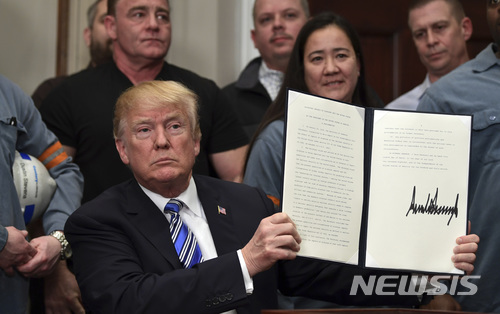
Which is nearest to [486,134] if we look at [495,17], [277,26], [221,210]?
[495,17]

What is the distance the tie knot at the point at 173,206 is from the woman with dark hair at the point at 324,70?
1.93ft

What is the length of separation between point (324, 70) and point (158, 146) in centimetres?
98

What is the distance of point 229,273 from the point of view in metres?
1.96

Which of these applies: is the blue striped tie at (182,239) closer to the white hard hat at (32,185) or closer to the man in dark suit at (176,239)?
the man in dark suit at (176,239)

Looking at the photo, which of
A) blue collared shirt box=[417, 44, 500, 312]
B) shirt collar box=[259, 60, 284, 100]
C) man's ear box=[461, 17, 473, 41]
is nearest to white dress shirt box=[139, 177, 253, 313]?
blue collared shirt box=[417, 44, 500, 312]

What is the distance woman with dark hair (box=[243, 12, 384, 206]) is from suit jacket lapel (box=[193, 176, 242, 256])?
444 millimetres

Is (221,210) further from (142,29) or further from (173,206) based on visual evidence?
(142,29)

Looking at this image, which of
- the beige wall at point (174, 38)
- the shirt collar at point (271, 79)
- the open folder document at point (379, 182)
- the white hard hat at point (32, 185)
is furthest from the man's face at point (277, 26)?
the open folder document at point (379, 182)

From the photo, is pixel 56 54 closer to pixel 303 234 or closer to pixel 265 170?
pixel 265 170

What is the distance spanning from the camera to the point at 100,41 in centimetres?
393

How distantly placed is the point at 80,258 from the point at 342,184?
0.79m

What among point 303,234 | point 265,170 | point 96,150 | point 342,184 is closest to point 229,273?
point 303,234

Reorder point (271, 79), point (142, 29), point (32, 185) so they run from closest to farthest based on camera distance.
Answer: point (32, 185), point (142, 29), point (271, 79)
